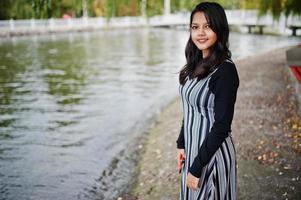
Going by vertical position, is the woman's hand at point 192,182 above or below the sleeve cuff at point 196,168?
below

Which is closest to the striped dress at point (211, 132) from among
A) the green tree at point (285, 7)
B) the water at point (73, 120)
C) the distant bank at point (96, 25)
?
the water at point (73, 120)

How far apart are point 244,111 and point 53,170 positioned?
4407 millimetres

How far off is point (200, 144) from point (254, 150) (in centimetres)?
405

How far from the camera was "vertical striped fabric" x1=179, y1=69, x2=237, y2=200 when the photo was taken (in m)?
2.56

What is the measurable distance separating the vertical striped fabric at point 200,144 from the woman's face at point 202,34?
23 centimetres

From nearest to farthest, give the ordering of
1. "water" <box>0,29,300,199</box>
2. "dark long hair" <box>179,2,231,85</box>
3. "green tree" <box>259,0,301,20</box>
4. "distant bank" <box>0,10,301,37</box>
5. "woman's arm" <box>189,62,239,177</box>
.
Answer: "woman's arm" <box>189,62,239,177</box> < "dark long hair" <box>179,2,231,85</box> < "water" <box>0,29,300,199</box> < "green tree" <box>259,0,301,20</box> < "distant bank" <box>0,10,301,37</box>

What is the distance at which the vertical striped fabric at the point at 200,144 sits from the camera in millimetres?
2559

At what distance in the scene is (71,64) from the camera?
21875 millimetres

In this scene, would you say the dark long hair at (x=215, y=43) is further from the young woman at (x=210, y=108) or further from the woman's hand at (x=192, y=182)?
the woman's hand at (x=192, y=182)

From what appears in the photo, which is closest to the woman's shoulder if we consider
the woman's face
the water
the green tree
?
the woman's face

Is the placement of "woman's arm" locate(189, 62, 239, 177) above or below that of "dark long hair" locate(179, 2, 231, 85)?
below

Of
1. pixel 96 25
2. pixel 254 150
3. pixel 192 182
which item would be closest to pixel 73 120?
pixel 254 150

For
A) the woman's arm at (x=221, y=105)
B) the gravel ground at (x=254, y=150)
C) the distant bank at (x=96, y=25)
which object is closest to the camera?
the woman's arm at (x=221, y=105)

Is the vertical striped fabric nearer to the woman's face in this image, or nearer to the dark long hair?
the dark long hair
